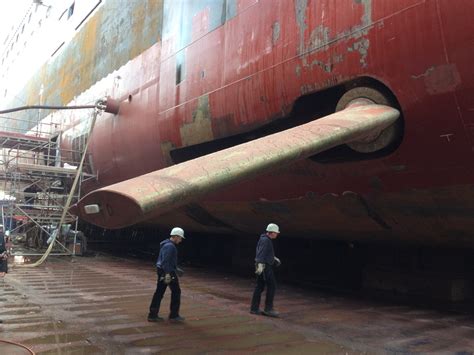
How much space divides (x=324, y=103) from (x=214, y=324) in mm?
3376

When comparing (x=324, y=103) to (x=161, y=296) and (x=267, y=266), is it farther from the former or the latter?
(x=161, y=296)

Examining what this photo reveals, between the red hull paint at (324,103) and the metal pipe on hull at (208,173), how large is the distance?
2.13 feet

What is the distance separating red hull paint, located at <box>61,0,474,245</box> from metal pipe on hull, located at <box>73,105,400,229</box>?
0.65m

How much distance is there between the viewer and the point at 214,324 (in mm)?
6039

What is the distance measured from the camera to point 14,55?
1193 inches

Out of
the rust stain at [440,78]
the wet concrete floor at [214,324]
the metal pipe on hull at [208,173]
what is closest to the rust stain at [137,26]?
the wet concrete floor at [214,324]

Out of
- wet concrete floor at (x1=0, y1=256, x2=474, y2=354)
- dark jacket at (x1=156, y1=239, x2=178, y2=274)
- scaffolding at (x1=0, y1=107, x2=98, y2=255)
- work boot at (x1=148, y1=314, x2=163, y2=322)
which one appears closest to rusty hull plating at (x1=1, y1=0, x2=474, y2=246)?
wet concrete floor at (x1=0, y1=256, x2=474, y2=354)

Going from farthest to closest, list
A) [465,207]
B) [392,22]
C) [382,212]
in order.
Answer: [382,212], [465,207], [392,22]

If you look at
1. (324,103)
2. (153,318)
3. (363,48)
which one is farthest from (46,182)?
(363,48)

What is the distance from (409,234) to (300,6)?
3.59 meters

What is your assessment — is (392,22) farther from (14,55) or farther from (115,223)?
(14,55)

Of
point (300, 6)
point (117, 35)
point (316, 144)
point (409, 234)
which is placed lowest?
point (409, 234)

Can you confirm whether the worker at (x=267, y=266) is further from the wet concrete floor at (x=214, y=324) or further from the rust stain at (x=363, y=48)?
the rust stain at (x=363, y=48)

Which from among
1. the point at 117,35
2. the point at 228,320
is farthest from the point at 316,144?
the point at 117,35
